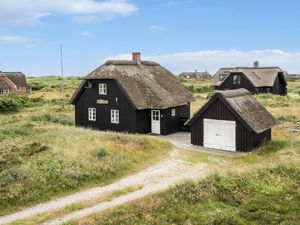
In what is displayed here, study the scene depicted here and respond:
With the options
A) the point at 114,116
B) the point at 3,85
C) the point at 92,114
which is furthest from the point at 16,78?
the point at 114,116

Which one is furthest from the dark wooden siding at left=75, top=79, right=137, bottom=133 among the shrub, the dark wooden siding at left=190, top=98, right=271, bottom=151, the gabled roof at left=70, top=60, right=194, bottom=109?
the shrub

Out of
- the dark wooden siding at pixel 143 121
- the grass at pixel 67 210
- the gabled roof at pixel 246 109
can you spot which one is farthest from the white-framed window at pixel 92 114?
the grass at pixel 67 210

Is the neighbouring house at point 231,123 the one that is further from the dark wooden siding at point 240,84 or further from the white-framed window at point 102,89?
the dark wooden siding at point 240,84

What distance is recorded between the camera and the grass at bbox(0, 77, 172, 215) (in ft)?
50.8

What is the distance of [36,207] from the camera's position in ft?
47.3

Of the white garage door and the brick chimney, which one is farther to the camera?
the brick chimney

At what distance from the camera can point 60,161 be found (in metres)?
18.2

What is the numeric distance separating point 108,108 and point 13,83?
58414 millimetres

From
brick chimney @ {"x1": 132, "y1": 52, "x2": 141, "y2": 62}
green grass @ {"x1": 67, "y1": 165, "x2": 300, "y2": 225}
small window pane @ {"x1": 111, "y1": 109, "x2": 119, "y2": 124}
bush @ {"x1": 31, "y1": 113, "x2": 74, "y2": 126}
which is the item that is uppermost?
brick chimney @ {"x1": 132, "y1": 52, "x2": 141, "y2": 62}

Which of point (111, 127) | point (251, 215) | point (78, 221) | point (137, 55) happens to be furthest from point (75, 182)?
point (137, 55)

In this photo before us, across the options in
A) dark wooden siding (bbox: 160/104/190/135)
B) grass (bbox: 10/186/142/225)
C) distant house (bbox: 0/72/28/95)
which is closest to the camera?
grass (bbox: 10/186/142/225)

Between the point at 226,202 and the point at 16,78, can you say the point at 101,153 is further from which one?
the point at 16,78

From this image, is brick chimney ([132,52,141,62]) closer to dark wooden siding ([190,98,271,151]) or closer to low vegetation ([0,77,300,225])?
dark wooden siding ([190,98,271,151])

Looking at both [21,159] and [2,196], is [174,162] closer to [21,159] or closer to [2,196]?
[21,159]
